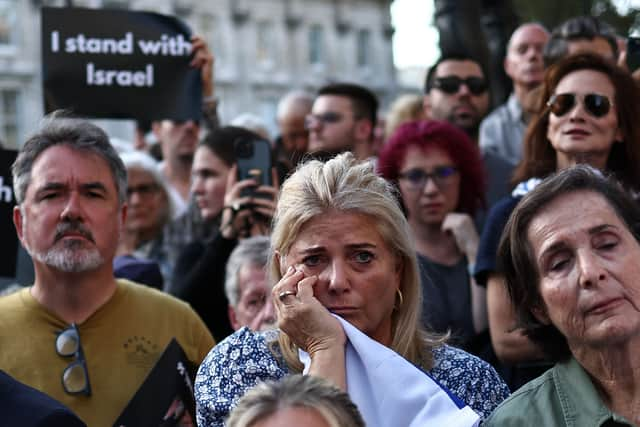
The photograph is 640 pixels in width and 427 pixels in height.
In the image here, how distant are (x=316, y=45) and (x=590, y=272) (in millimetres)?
59410

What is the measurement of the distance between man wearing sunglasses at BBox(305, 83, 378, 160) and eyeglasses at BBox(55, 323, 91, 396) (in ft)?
10.7

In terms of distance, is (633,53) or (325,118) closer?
(633,53)

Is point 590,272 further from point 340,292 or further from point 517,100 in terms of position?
point 517,100

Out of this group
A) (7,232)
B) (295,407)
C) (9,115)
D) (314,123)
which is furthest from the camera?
(9,115)

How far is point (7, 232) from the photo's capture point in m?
5.62

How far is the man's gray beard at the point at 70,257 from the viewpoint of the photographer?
185 inches

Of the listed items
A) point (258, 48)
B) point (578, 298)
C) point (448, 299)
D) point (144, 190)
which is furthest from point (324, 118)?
point (258, 48)

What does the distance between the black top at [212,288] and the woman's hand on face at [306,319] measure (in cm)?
233

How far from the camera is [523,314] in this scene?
3.71m

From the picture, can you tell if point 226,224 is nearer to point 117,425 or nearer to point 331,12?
point 117,425

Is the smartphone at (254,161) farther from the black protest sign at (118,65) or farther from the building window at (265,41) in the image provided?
the building window at (265,41)

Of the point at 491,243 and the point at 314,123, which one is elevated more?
the point at 314,123

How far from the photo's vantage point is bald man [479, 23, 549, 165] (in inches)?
293

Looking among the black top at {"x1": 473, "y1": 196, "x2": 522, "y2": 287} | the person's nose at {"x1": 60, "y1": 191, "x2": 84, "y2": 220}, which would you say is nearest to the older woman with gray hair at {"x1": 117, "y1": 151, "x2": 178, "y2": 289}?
the person's nose at {"x1": 60, "y1": 191, "x2": 84, "y2": 220}
